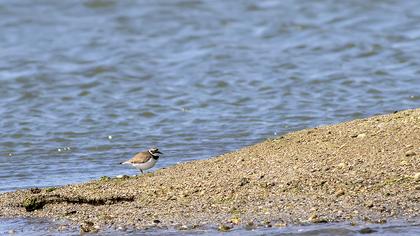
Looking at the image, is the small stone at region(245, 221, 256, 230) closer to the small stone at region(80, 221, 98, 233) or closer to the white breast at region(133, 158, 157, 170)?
the small stone at region(80, 221, 98, 233)

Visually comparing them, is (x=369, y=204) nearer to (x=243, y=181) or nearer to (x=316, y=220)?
(x=316, y=220)

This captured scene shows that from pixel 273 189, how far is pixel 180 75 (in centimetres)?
854

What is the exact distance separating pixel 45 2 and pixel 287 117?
11008mm

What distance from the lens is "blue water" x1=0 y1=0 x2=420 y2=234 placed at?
12.3 metres

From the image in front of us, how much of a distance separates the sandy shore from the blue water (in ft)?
5.14

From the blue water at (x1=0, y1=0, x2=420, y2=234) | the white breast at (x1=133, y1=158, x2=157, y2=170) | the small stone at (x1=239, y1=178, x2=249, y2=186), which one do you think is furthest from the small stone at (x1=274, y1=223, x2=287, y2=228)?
the blue water at (x1=0, y1=0, x2=420, y2=234)

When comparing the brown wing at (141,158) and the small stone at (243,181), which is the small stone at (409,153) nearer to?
the small stone at (243,181)

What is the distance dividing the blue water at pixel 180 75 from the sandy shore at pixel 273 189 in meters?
1.57

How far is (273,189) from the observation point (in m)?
8.16

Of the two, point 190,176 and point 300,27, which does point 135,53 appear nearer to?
point 300,27

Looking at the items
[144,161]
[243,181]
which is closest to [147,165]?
[144,161]

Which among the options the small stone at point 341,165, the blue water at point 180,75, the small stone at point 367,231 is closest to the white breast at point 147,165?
the blue water at point 180,75

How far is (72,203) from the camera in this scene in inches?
332

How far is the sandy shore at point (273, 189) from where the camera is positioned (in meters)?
7.60
